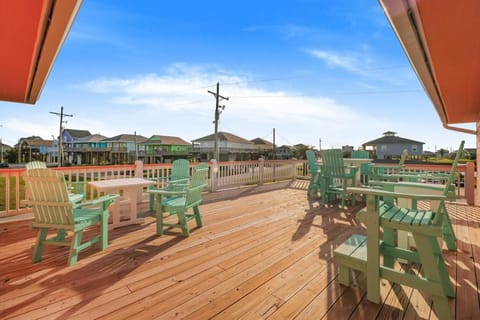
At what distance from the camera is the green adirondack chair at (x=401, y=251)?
4.42 feet

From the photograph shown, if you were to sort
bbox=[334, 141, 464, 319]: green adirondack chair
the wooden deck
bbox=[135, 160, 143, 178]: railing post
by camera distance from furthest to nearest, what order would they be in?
1. bbox=[135, 160, 143, 178]: railing post
2. the wooden deck
3. bbox=[334, 141, 464, 319]: green adirondack chair

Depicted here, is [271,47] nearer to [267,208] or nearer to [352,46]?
[352,46]

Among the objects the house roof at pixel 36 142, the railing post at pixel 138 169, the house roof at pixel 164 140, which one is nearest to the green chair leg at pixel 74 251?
Answer: the railing post at pixel 138 169

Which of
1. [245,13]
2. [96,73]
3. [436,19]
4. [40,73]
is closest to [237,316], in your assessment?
[436,19]

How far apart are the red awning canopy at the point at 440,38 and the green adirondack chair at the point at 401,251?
3.17 ft

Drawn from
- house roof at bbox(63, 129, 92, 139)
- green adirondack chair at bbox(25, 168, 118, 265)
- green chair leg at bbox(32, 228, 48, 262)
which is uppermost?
house roof at bbox(63, 129, 92, 139)

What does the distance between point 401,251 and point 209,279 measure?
1.67 m

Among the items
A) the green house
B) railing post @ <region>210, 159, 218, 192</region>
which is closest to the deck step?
railing post @ <region>210, 159, 218, 192</region>

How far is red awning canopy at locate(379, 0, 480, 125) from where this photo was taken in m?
1.46

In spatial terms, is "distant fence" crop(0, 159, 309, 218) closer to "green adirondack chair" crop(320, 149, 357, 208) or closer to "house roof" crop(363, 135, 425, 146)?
"green adirondack chair" crop(320, 149, 357, 208)

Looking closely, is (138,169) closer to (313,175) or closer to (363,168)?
(313,175)

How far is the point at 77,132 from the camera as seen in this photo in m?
41.3

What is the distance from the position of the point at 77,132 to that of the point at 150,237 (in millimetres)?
50449

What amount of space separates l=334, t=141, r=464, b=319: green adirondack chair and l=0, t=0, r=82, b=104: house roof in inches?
113
